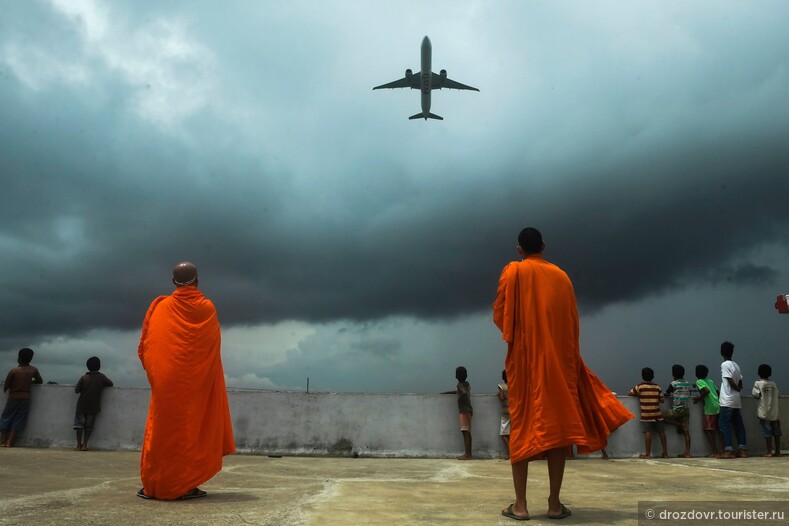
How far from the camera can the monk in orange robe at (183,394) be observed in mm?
3949

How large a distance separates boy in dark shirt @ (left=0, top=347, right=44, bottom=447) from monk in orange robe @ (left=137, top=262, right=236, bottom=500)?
6063mm

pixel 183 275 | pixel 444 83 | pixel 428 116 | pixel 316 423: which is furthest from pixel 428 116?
pixel 183 275

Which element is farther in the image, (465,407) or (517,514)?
(465,407)

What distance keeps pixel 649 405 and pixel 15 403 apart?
9.81 metres

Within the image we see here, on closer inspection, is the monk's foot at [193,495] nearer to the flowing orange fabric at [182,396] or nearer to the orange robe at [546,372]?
the flowing orange fabric at [182,396]

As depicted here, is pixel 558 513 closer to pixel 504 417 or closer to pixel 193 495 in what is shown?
pixel 193 495

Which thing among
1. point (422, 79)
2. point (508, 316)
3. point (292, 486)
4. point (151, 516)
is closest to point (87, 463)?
point (292, 486)

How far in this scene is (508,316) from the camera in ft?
11.2

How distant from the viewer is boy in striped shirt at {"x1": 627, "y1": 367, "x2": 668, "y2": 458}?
894 centimetres

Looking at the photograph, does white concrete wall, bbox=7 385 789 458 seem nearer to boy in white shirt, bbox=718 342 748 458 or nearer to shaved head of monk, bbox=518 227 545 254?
boy in white shirt, bbox=718 342 748 458

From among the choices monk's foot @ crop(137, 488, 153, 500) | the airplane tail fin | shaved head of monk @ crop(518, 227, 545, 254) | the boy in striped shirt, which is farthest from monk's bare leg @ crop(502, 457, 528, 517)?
the airplane tail fin

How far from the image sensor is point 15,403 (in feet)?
29.2

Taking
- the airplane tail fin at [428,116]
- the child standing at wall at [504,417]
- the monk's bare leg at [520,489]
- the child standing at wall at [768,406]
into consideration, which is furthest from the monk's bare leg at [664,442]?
the airplane tail fin at [428,116]

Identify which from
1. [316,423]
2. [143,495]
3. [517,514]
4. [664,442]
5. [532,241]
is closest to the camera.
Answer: [517,514]
